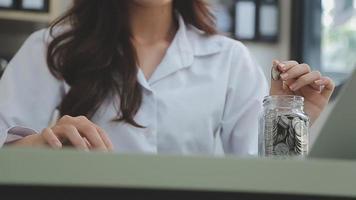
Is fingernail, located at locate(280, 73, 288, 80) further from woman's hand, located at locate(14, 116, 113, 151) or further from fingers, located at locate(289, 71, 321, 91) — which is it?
woman's hand, located at locate(14, 116, 113, 151)

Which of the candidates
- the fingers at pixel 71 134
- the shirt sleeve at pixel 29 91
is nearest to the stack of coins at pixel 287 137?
the fingers at pixel 71 134

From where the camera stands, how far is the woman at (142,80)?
50.7 inches

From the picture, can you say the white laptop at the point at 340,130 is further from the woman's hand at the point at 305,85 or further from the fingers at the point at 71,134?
the woman's hand at the point at 305,85

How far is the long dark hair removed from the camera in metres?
1.29

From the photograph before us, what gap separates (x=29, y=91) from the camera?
52.9 inches

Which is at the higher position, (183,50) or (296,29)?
(183,50)

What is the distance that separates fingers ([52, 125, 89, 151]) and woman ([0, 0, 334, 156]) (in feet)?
1.44

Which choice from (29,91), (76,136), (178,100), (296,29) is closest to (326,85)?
(178,100)

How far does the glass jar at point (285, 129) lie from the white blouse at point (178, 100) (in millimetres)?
391

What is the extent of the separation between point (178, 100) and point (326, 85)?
39 cm

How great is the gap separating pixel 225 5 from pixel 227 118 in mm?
1624

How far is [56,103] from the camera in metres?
1.36

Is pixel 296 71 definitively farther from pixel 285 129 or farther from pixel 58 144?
pixel 58 144

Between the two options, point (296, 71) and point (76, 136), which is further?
point (296, 71)
